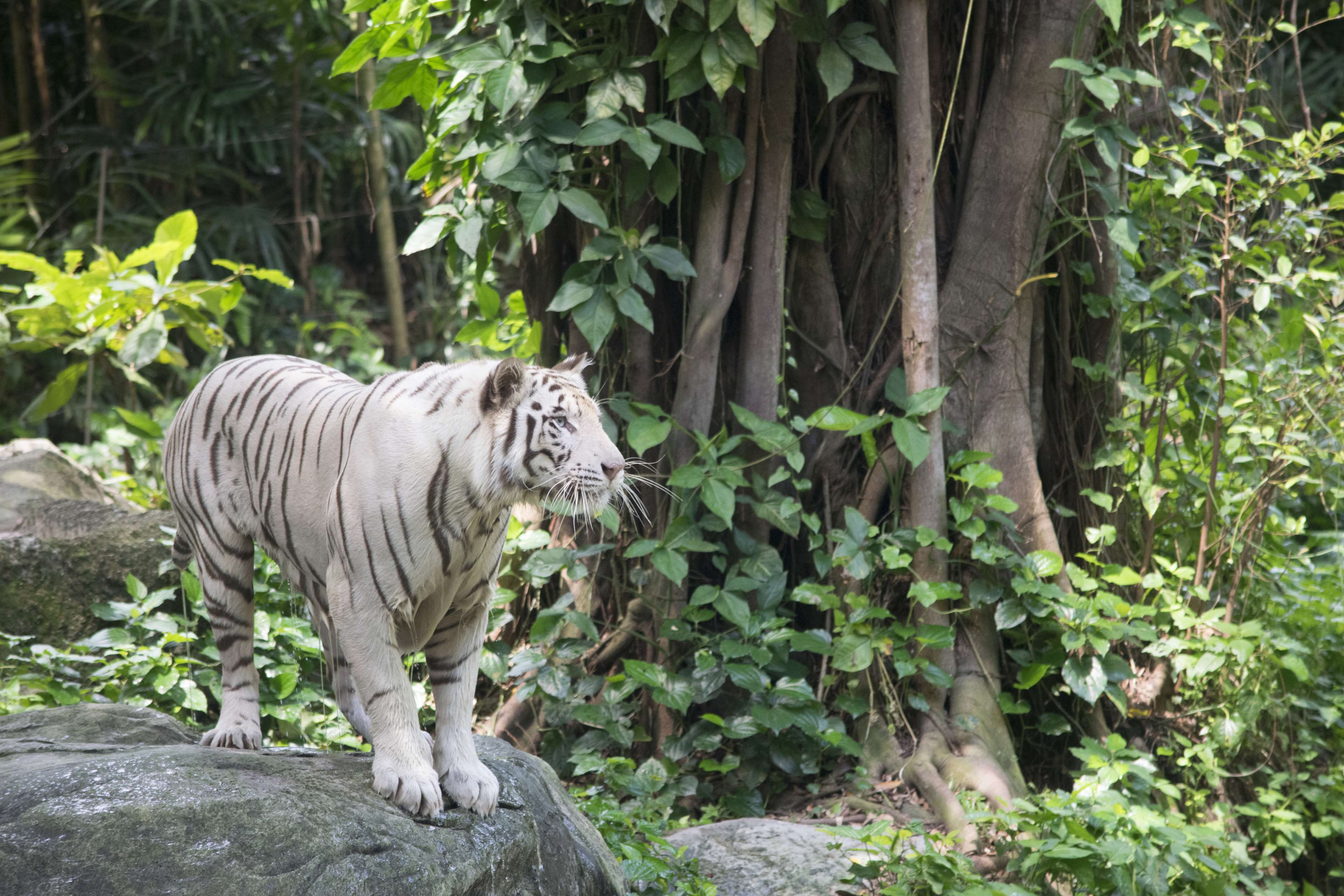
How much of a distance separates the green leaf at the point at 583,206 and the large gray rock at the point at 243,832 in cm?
169

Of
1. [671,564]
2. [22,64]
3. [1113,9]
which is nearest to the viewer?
[1113,9]

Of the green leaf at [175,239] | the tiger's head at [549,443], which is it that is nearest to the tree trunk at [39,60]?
the green leaf at [175,239]

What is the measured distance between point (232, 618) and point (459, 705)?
694mm

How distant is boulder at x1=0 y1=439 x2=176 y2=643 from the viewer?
13.8 ft

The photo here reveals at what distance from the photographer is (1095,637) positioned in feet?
12.5

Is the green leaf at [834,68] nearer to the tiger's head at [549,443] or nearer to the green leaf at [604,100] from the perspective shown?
the green leaf at [604,100]

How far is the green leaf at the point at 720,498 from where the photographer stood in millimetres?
3701

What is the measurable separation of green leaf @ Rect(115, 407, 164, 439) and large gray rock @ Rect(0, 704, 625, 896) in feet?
9.29

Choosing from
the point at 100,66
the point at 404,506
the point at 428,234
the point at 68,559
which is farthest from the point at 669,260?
the point at 100,66

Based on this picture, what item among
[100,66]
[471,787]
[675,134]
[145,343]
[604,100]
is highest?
[100,66]

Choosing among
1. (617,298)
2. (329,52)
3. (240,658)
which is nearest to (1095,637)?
(617,298)

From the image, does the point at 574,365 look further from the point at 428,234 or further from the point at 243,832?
the point at 428,234

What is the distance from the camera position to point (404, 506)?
240cm

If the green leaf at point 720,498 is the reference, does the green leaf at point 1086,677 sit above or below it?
below
